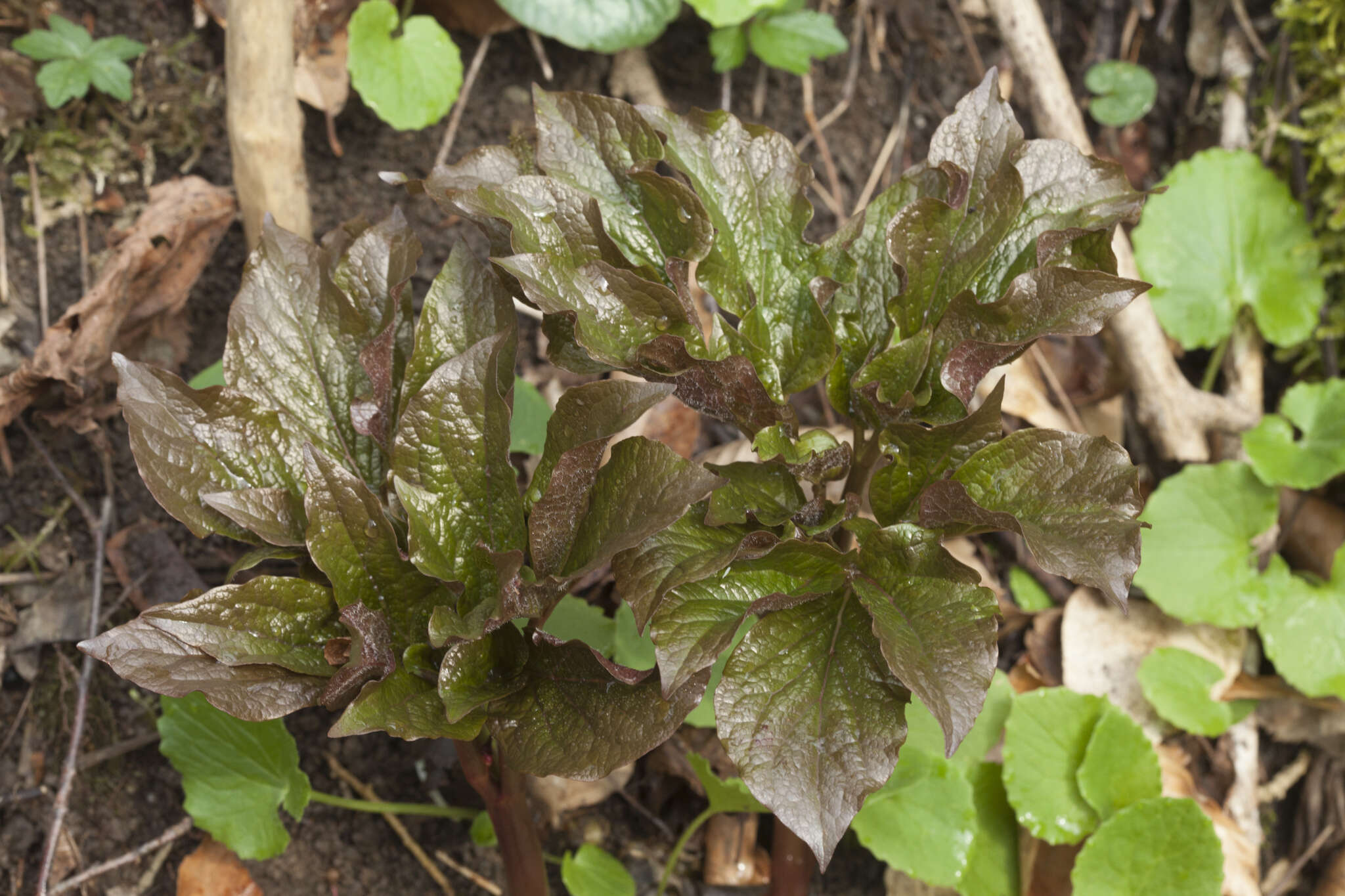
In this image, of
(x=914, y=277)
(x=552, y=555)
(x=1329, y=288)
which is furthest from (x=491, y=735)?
(x=1329, y=288)

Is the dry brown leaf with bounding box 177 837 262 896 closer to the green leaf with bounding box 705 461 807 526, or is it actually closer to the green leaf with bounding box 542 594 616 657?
the green leaf with bounding box 542 594 616 657

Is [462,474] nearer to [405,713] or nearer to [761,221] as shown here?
[405,713]

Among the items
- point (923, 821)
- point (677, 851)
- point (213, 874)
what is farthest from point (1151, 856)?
point (213, 874)

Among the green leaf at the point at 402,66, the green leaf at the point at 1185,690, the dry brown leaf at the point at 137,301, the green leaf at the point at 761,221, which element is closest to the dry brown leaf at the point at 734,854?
the green leaf at the point at 1185,690

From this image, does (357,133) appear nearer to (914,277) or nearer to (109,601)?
(109,601)

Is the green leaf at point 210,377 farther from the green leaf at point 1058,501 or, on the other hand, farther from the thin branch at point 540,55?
the green leaf at point 1058,501
